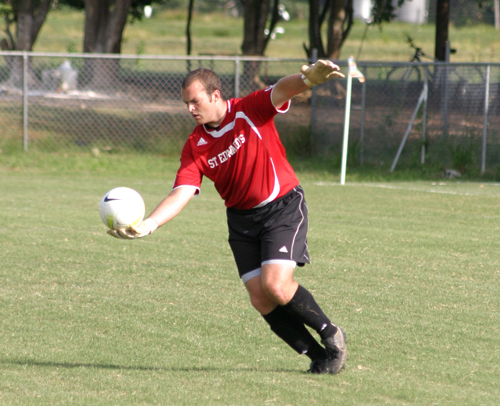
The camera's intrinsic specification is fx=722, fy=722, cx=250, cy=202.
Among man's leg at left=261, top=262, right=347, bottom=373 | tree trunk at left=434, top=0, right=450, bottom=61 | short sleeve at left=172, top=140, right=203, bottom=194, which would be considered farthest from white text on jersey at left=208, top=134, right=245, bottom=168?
tree trunk at left=434, top=0, right=450, bottom=61

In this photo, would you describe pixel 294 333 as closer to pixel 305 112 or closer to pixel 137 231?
pixel 137 231

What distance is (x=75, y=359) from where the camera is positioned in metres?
4.80

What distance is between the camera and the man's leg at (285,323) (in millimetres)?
4594

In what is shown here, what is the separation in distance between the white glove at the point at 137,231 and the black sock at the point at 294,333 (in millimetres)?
1029

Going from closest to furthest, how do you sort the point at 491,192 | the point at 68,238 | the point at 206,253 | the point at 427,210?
the point at 206,253 < the point at 68,238 < the point at 427,210 < the point at 491,192

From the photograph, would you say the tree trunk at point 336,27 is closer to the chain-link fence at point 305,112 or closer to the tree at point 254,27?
the tree at point 254,27

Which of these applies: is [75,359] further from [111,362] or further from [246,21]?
[246,21]

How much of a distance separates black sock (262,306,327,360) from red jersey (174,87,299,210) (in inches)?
29.0

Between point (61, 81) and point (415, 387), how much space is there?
15963mm

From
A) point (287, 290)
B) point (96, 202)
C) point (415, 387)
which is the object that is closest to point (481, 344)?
point (415, 387)

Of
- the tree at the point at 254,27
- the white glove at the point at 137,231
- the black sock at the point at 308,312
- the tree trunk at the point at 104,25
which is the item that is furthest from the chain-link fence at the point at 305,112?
the white glove at the point at 137,231

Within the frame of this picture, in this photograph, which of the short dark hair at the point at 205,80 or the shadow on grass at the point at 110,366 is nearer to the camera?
the short dark hair at the point at 205,80

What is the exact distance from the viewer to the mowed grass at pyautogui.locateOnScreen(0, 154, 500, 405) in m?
4.30

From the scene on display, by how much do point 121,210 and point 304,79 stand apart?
132 centimetres
